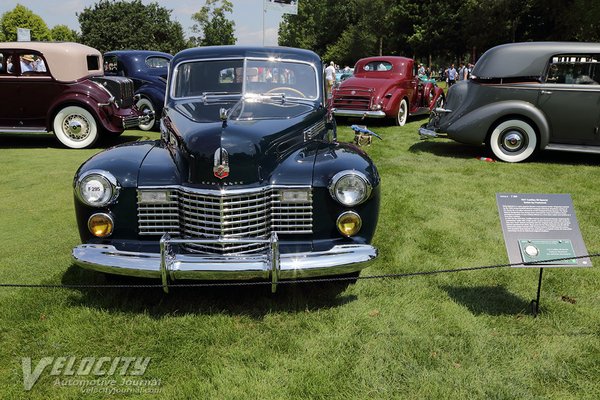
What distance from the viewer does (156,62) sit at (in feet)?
40.3

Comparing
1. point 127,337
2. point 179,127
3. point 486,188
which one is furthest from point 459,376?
point 486,188

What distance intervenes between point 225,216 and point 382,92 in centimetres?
895

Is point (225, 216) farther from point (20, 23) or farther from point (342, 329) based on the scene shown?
point (20, 23)

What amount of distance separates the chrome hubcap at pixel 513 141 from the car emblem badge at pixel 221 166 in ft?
20.5

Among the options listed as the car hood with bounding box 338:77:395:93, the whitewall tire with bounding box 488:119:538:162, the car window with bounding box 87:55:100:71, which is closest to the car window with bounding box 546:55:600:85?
the whitewall tire with bounding box 488:119:538:162

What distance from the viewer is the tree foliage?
3083cm

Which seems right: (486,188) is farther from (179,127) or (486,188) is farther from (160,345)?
(160,345)

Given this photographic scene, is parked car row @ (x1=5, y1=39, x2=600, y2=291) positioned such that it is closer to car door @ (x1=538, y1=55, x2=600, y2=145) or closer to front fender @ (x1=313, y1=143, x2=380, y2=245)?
front fender @ (x1=313, y1=143, x2=380, y2=245)

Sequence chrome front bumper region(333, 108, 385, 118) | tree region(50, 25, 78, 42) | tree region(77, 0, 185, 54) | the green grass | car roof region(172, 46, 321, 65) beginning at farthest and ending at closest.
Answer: tree region(50, 25, 78, 42) → tree region(77, 0, 185, 54) → chrome front bumper region(333, 108, 385, 118) → car roof region(172, 46, 321, 65) → the green grass

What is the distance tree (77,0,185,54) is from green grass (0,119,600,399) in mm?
39916

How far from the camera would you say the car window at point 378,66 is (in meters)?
12.3

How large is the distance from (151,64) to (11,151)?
4128 millimetres

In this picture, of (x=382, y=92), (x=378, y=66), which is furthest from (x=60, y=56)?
(x=378, y=66)

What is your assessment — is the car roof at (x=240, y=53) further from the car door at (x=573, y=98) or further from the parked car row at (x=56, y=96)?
the parked car row at (x=56, y=96)
